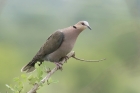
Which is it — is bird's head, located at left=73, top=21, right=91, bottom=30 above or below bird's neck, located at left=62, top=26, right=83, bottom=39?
below

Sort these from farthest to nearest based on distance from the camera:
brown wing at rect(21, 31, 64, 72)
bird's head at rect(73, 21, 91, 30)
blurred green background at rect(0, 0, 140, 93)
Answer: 1. blurred green background at rect(0, 0, 140, 93)
2. brown wing at rect(21, 31, 64, 72)
3. bird's head at rect(73, 21, 91, 30)

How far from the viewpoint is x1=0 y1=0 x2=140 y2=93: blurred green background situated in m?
1.40

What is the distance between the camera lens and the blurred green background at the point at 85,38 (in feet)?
4.60

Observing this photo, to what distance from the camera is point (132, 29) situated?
1.51 m

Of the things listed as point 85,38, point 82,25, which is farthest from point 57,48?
point 85,38

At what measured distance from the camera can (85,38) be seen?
1.50 metres

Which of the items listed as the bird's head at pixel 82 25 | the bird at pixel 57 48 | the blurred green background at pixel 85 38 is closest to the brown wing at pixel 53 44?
the bird at pixel 57 48

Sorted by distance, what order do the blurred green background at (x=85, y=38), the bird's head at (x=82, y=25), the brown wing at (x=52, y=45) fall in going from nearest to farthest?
the bird's head at (x=82, y=25) < the brown wing at (x=52, y=45) < the blurred green background at (x=85, y=38)

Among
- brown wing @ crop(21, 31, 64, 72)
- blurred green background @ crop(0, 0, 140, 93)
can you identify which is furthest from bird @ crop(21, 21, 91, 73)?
blurred green background @ crop(0, 0, 140, 93)

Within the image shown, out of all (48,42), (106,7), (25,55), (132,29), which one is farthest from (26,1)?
(48,42)

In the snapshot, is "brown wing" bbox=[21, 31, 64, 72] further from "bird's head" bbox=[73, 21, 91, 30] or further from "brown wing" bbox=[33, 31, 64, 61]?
"bird's head" bbox=[73, 21, 91, 30]

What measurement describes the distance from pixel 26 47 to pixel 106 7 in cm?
49

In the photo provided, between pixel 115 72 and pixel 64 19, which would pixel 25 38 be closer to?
pixel 64 19

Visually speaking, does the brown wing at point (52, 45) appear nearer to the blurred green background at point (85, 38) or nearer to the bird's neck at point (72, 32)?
the bird's neck at point (72, 32)
